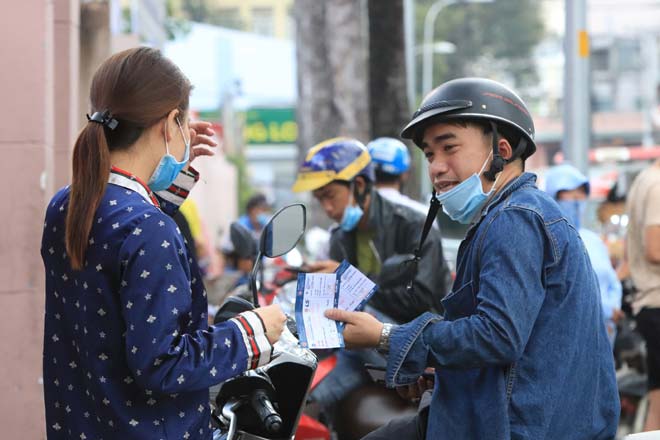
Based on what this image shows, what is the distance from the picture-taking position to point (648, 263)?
637 cm

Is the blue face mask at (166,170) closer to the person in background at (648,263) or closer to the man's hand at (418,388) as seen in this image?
the man's hand at (418,388)

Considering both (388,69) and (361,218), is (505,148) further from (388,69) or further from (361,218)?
(388,69)

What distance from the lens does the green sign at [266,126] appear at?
40.8 m

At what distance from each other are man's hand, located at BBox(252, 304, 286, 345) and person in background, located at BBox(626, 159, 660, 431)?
3.75 meters

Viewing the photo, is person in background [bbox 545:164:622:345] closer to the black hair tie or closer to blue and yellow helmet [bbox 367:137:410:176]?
blue and yellow helmet [bbox 367:137:410:176]

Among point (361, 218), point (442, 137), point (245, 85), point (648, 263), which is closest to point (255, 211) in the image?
point (648, 263)

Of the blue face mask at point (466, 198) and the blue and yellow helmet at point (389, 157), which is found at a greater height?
the blue and yellow helmet at point (389, 157)

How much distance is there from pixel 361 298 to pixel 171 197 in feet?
2.12

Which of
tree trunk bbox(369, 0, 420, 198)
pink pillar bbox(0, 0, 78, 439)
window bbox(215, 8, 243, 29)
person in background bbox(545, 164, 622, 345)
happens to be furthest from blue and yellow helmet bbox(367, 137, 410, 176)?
window bbox(215, 8, 243, 29)

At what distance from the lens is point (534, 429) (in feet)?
9.82

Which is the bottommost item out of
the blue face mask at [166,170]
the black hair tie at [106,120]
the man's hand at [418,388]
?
the man's hand at [418,388]

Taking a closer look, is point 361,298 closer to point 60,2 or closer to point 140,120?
point 140,120

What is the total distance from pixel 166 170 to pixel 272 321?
1.64ft

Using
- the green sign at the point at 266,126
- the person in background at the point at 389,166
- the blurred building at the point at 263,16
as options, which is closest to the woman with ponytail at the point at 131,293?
the person in background at the point at 389,166
